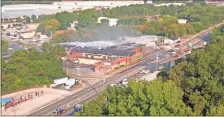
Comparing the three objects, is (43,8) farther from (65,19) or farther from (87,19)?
(87,19)

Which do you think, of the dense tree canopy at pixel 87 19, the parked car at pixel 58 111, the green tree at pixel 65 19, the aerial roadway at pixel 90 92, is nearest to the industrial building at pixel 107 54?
the aerial roadway at pixel 90 92

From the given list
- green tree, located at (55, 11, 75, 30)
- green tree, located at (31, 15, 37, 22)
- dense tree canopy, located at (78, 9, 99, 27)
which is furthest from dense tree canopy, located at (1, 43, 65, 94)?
green tree, located at (31, 15, 37, 22)

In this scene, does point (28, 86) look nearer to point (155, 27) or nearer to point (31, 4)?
point (155, 27)

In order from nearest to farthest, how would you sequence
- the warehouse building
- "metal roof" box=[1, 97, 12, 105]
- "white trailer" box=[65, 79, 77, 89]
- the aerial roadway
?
the aerial roadway < "metal roof" box=[1, 97, 12, 105] < "white trailer" box=[65, 79, 77, 89] < the warehouse building

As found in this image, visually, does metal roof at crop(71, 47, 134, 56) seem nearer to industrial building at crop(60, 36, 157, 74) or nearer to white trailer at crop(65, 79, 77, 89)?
industrial building at crop(60, 36, 157, 74)

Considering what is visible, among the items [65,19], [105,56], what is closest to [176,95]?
[105,56]

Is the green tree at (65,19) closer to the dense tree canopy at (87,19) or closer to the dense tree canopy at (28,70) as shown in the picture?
the dense tree canopy at (87,19)
